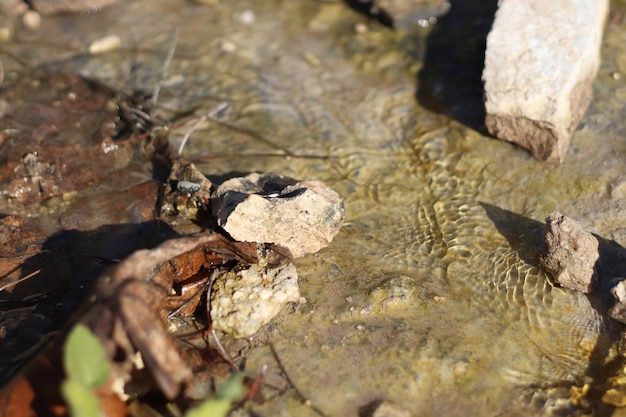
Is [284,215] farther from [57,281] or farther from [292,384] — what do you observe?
[57,281]

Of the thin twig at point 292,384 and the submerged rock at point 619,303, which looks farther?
the submerged rock at point 619,303

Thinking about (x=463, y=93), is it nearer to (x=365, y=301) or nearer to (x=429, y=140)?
(x=429, y=140)

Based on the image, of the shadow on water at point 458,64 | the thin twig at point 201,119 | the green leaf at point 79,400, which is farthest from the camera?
the shadow on water at point 458,64

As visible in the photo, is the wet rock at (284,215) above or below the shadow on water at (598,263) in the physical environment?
above

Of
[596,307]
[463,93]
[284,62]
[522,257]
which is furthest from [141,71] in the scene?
[596,307]

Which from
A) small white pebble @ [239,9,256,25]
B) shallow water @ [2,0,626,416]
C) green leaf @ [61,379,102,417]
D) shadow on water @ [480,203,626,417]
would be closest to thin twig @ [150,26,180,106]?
shallow water @ [2,0,626,416]

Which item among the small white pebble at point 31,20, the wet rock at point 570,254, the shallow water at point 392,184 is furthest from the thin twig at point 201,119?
the wet rock at point 570,254

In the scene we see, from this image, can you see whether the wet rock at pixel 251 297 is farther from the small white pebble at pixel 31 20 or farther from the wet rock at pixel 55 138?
the small white pebble at pixel 31 20
